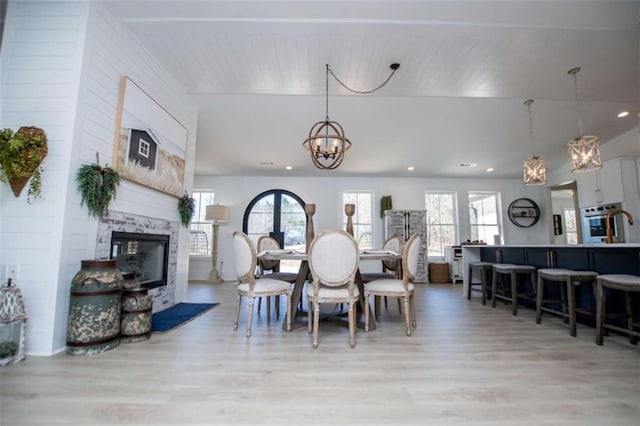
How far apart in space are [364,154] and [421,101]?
79.1 inches

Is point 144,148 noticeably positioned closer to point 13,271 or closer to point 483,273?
point 13,271

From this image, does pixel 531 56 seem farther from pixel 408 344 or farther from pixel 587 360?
pixel 408 344

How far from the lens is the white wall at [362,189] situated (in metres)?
7.27

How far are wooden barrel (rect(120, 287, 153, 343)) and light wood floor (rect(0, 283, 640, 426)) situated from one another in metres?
0.09

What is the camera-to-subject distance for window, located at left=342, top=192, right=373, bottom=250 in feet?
24.1

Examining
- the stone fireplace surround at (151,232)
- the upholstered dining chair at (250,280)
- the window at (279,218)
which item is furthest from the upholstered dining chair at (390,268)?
the window at (279,218)

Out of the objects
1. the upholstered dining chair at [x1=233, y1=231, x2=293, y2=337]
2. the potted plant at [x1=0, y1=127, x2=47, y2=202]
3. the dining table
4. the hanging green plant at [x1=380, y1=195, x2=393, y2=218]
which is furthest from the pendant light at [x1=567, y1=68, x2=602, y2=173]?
the potted plant at [x1=0, y1=127, x2=47, y2=202]

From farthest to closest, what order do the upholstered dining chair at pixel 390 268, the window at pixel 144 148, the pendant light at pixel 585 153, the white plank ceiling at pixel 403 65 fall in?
the upholstered dining chair at pixel 390 268
the pendant light at pixel 585 153
the window at pixel 144 148
the white plank ceiling at pixel 403 65

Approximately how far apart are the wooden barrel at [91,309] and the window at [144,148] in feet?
4.15

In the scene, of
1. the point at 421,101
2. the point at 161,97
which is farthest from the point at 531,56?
the point at 161,97

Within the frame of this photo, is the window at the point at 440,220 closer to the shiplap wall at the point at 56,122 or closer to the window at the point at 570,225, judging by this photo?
the window at the point at 570,225

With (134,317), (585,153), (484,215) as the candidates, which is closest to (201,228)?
(134,317)

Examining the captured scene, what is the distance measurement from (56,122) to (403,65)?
3.28 meters

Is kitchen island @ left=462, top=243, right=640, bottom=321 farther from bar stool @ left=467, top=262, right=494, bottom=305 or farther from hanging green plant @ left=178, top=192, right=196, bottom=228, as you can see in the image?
hanging green plant @ left=178, top=192, right=196, bottom=228
